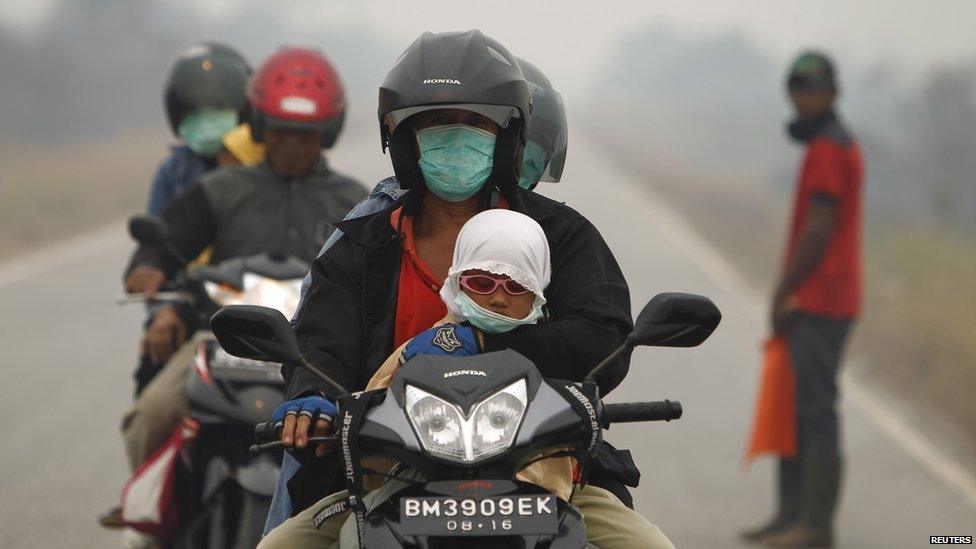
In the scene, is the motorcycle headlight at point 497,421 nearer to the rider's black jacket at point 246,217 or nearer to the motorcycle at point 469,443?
the motorcycle at point 469,443

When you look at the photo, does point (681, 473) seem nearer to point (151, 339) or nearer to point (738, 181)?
point (151, 339)

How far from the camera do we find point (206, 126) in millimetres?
8305

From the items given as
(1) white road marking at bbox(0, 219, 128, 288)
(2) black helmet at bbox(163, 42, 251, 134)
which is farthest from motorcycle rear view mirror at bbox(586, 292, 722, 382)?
(1) white road marking at bbox(0, 219, 128, 288)

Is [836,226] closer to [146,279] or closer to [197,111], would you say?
[197,111]

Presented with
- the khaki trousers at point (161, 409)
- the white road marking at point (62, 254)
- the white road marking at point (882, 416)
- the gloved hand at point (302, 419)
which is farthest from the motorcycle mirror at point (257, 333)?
the white road marking at point (62, 254)

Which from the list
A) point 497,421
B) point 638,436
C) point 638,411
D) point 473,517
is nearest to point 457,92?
point 638,411

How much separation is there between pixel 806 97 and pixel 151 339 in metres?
3.61

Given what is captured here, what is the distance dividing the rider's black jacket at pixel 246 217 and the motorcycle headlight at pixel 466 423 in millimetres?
3566

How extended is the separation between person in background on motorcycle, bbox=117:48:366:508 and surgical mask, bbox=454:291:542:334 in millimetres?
3145

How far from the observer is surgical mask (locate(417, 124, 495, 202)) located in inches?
158

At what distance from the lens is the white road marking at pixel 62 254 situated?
61.6 feet

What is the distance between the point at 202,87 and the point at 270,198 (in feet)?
5.64

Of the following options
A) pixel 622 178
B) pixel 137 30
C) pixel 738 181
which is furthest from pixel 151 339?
pixel 137 30

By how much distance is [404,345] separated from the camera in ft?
12.1
